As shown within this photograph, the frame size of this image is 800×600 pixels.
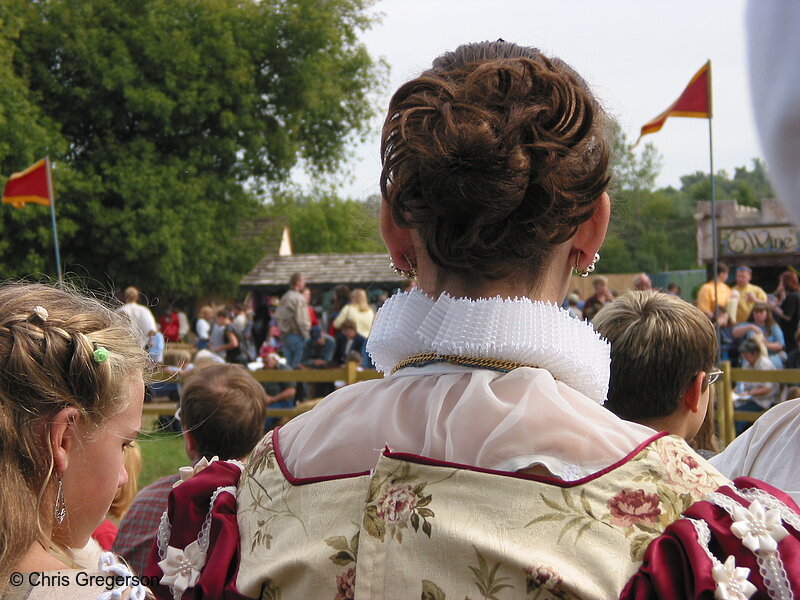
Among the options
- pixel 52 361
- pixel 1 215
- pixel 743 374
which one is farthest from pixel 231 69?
pixel 52 361

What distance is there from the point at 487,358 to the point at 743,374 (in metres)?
5.79

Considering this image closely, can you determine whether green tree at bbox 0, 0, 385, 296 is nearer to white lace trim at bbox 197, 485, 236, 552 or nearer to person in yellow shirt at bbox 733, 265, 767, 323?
person in yellow shirt at bbox 733, 265, 767, 323

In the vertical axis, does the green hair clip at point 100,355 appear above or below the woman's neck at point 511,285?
below

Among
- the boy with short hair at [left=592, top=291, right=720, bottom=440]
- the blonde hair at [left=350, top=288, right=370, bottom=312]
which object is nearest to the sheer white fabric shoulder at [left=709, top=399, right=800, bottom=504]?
the boy with short hair at [left=592, top=291, right=720, bottom=440]

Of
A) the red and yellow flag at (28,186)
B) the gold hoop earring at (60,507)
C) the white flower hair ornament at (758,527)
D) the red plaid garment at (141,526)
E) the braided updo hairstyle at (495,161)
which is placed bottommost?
the red plaid garment at (141,526)

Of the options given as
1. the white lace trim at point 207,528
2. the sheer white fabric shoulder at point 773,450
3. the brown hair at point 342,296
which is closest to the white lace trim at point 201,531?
the white lace trim at point 207,528

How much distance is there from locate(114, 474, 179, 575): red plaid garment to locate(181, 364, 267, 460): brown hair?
0.79ft

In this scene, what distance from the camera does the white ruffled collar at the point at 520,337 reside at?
1.29m

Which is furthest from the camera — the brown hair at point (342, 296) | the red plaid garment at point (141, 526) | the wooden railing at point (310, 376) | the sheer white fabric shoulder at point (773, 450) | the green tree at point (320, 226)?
the green tree at point (320, 226)

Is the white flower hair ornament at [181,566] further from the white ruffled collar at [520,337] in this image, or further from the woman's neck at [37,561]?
the white ruffled collar at [520,337]

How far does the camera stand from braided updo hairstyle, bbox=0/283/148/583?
64.7 inches

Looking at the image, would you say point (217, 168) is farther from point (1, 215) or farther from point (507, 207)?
point (507, 207)

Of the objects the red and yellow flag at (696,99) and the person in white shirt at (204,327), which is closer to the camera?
the red and yellow flag at (696,99)

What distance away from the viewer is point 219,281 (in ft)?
88.7
